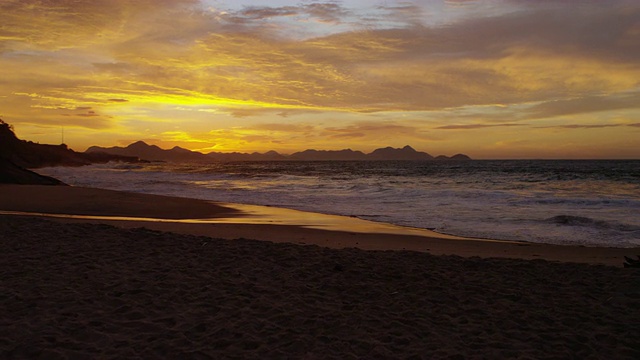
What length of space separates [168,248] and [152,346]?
14.2ft

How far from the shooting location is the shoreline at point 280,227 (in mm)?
9797

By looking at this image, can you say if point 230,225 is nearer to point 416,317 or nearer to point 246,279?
point 246,279

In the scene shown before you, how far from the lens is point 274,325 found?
4.92 m

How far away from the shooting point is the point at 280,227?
13055 millimetres

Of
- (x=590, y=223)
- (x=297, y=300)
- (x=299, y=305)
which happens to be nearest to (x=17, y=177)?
(x=297, y=300)

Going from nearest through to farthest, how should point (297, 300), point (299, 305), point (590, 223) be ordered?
point (299, 305) → point (297, 300) → point (590, 223)

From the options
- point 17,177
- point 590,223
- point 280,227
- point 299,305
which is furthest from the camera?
point 17,177

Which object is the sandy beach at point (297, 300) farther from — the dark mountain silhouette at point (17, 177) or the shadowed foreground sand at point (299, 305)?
the dark mountain silhouette at point (17, 177)

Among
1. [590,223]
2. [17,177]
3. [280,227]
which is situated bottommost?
[280,227]

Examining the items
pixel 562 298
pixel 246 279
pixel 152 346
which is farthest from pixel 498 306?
pixel 152 346

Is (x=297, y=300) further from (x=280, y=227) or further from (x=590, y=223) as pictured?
(x=590, y=223)

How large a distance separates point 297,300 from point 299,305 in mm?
176

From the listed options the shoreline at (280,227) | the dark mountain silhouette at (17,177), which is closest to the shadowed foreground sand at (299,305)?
the shoreline at (280,227)

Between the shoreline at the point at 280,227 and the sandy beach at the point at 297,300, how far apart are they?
25cm
